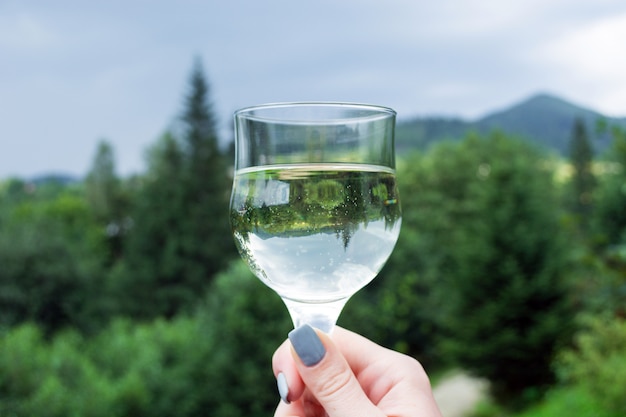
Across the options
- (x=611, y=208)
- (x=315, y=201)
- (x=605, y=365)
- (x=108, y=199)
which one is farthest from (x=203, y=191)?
(x=315, y=201)

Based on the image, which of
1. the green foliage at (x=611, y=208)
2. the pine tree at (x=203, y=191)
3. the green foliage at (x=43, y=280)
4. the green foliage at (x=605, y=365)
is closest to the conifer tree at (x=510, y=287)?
the green foliage at (x=605, y=365)

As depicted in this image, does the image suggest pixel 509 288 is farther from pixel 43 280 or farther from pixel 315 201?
pixel 315 201

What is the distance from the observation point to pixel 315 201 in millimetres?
1299

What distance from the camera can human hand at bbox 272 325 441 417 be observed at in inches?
57.7

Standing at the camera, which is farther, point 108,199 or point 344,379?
point 108,199

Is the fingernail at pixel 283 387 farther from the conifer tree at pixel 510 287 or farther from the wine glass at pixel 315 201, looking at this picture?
the conifer tree at pixel 510 287

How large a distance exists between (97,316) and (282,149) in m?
15.2

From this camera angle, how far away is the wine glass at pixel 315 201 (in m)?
1.31

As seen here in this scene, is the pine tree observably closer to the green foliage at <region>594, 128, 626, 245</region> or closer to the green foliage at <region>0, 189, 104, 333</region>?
the green foliage at <region>0, 189, 104, 333</region>

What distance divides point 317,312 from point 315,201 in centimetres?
29

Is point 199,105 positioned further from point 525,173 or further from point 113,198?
point 525,173

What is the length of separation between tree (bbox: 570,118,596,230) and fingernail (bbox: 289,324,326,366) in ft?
117

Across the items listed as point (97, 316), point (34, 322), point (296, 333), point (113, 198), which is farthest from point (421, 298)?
point (113, 198)

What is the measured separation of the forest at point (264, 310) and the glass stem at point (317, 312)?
11.5 ft
